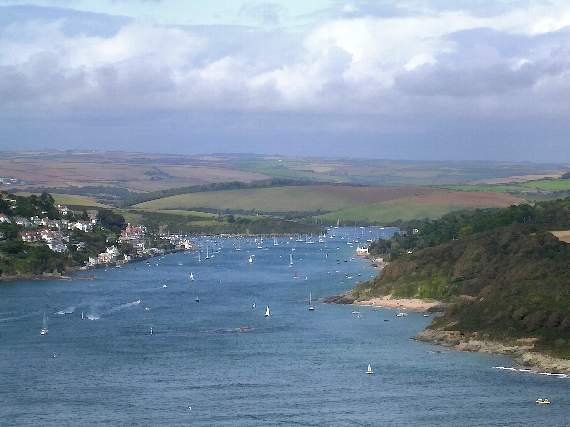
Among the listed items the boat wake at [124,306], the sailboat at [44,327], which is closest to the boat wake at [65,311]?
the sailboat at [44,327]

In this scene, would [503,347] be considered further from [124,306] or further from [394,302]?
[124,306]

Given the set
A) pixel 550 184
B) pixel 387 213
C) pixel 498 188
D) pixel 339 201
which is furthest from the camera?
pixel 498 188

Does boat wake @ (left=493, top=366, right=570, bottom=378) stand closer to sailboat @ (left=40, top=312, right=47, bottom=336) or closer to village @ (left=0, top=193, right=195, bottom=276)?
sailboat @ (left=40, top=312, right=47, bottom=336)

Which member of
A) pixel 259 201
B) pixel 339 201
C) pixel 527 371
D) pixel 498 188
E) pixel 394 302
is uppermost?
pixel 498 188

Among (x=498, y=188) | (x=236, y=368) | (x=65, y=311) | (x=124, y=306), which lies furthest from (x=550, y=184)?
(x=236, y=368)

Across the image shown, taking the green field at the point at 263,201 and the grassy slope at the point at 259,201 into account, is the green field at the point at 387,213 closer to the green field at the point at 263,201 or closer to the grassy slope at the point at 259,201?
the green field at the point at 263,201

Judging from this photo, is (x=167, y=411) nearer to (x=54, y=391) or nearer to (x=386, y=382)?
(x=54, y=391)

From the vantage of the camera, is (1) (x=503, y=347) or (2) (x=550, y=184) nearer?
(1) (x=503, y=347)

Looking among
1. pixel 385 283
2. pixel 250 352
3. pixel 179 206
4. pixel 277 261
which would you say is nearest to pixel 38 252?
pixel 277 261
